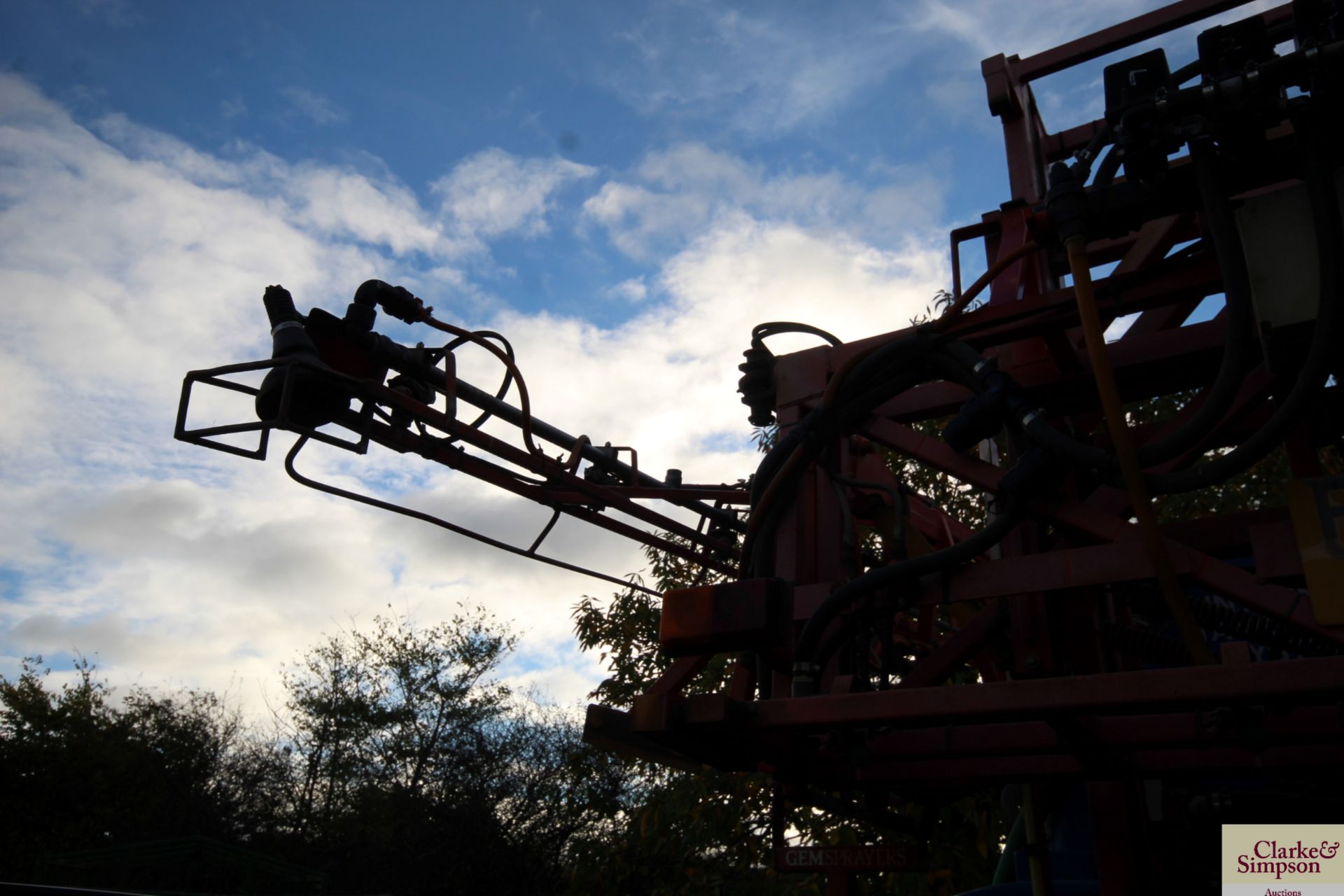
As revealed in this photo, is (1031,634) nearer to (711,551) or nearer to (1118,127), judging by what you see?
(1118,127)

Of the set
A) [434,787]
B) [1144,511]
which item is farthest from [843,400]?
[434,787]

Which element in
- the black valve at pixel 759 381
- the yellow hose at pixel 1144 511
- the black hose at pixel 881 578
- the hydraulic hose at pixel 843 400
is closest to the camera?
the yellow hose at pixel 1144 511

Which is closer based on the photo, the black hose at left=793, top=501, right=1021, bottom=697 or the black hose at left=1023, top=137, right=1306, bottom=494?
the black hose at left=1023, top=137, right=1306, bottom=494

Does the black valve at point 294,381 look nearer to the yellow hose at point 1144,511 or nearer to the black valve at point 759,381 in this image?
the black valve at point 759,381

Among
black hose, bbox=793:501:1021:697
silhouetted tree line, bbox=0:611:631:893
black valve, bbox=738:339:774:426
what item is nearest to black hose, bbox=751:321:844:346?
black valve, bbox=738:339:774:426

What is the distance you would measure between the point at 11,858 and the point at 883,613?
103 feet

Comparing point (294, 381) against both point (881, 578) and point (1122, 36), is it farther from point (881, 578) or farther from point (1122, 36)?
point (1122, 36)

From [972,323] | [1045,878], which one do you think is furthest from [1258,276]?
[1045,878]

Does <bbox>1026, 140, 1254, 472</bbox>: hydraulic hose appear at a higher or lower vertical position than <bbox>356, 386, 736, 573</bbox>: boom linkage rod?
lower

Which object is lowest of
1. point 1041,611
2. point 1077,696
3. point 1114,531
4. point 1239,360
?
point 1077,696

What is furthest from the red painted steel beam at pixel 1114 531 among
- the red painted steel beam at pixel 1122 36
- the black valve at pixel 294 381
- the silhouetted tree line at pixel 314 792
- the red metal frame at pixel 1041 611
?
the silhouetted tree line at pixel 314 792

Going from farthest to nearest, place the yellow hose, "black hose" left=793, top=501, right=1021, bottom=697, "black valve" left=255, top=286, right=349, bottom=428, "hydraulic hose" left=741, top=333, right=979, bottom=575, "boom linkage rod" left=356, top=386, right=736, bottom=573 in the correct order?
"boom linkage rod" left=356, top=386, right=736, bottom=573 → "black valve" left=255, top=286, right=349, bottom=428 → "hydraulic hose" left=741, top=333, right=979, bottom=575 → "black hose" left=793, top=501, right=1021, bottom=697 → the yellow hose

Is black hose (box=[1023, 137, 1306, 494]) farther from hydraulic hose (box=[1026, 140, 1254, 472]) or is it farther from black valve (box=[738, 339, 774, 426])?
black valve (box=[738, 339, 774, 426])

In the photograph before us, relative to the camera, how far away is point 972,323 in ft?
11.2
